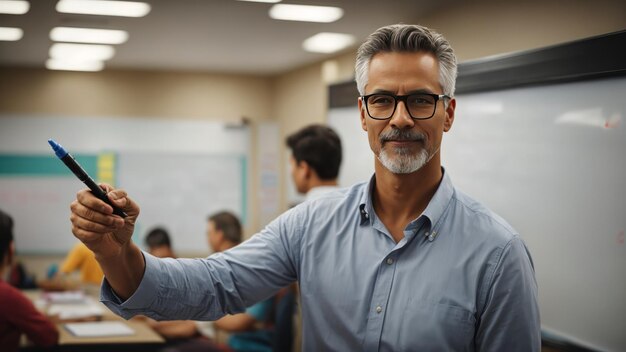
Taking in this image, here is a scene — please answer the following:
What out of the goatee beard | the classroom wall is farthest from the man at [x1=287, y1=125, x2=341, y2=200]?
the goatee beard

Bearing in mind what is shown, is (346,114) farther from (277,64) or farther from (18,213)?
(18,213)

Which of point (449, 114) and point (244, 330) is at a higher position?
point (449, 114)

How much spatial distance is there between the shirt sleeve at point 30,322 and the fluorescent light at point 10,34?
2512 mm

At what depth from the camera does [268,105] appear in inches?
313

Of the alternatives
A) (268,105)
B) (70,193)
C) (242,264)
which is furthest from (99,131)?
(242,264)

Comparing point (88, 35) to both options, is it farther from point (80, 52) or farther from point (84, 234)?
point (84, 234)

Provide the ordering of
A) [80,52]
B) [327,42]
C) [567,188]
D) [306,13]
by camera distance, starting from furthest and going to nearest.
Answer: [80,52] → [327,42] → [306,13] → [567,188]

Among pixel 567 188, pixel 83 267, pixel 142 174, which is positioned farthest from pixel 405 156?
pixel 142 174

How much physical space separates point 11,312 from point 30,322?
137 mm

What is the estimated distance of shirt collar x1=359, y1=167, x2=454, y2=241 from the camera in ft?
5.24

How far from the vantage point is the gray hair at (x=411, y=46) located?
1.60m

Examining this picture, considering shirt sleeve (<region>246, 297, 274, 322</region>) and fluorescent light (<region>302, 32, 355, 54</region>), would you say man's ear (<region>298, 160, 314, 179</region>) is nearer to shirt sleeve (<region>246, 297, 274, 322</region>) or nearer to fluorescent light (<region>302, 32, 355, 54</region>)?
shirt sleeve (<region>246, 297, 274, 322</region>)

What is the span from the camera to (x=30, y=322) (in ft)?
11.2

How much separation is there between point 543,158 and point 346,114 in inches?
84.9
